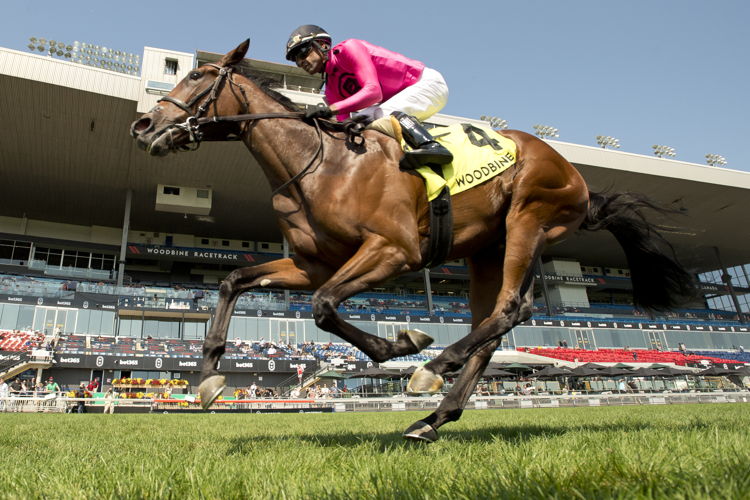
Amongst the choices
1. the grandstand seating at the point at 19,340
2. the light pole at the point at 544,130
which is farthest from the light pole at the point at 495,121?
the grandstand seating at the point at 19,340

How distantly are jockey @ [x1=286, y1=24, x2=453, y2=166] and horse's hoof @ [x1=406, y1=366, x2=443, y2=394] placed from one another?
1.61 m

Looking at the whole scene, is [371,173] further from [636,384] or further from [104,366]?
[636,384]

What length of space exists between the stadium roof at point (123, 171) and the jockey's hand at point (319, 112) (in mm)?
20002

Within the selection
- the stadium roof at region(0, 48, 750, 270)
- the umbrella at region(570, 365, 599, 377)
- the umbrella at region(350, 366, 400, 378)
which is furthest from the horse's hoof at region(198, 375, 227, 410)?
the umbrella at region(570, 365, 599, 377)

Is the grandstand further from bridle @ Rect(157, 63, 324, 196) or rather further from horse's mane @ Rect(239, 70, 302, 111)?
bridle @ Rect(157, 63, 324, 196)

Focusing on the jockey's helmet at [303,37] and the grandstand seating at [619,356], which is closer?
the jockey's helmet at [303,37]

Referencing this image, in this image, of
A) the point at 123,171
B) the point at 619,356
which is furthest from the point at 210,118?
the point at 619,356

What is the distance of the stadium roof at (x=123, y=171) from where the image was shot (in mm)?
26391

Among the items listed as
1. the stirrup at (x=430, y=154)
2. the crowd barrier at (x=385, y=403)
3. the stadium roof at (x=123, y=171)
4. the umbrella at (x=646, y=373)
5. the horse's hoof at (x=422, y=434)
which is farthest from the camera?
the stadium roof at (x=123, y=171)

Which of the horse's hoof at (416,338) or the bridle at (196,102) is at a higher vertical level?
the bridle at (196,102)

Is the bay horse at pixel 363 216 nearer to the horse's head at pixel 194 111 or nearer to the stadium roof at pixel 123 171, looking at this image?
the horse's head at pixel 194 111

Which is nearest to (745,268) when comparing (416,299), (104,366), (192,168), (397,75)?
(416,299)

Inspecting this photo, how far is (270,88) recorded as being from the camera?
4.50m

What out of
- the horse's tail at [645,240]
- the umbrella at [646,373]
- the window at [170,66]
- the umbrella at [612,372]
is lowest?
the umbrella at [646,373]
